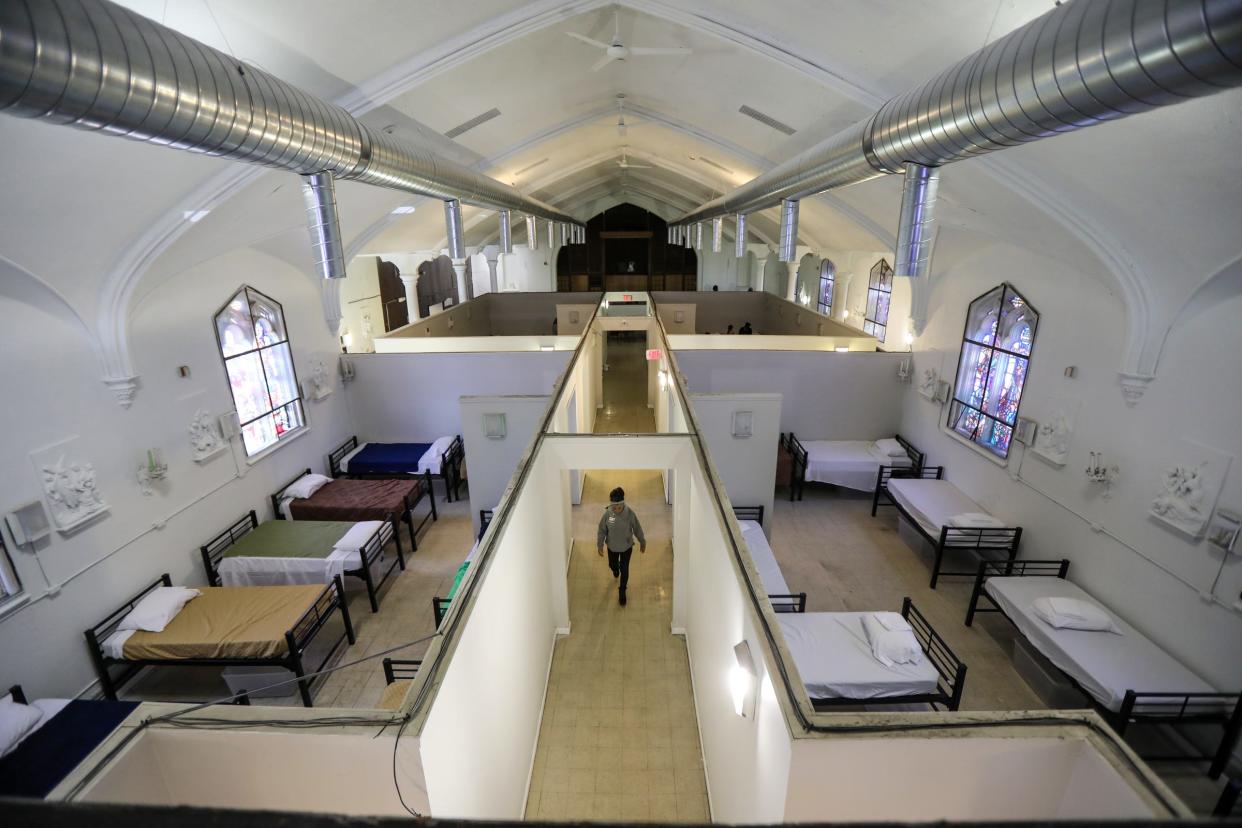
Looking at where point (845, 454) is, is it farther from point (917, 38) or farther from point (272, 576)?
point (272, 576)

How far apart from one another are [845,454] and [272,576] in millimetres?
7621

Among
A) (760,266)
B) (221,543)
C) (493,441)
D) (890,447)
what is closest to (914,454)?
(890,447)

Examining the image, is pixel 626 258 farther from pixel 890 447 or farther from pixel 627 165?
pixel 890 447

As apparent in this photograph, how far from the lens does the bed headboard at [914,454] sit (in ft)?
27.7

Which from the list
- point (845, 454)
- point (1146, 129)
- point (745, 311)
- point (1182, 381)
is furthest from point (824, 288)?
point (1146, 129)

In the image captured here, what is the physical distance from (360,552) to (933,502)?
22.4 feet

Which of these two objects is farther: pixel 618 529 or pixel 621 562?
pixel 621 562

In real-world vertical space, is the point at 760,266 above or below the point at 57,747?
above

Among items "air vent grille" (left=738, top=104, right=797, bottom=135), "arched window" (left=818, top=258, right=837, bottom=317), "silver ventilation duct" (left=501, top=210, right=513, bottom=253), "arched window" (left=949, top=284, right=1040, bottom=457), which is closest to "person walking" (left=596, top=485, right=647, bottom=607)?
"arched window" (left=949, top=284, right=1040, bottom=457)

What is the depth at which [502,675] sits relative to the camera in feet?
11.2

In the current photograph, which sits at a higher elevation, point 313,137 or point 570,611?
point 313,137

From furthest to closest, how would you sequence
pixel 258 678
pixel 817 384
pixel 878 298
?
pixel 878 298 < pixel 817 384 < pixel 258 678

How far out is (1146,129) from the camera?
3660mm

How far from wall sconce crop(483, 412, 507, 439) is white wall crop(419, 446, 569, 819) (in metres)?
1.40
